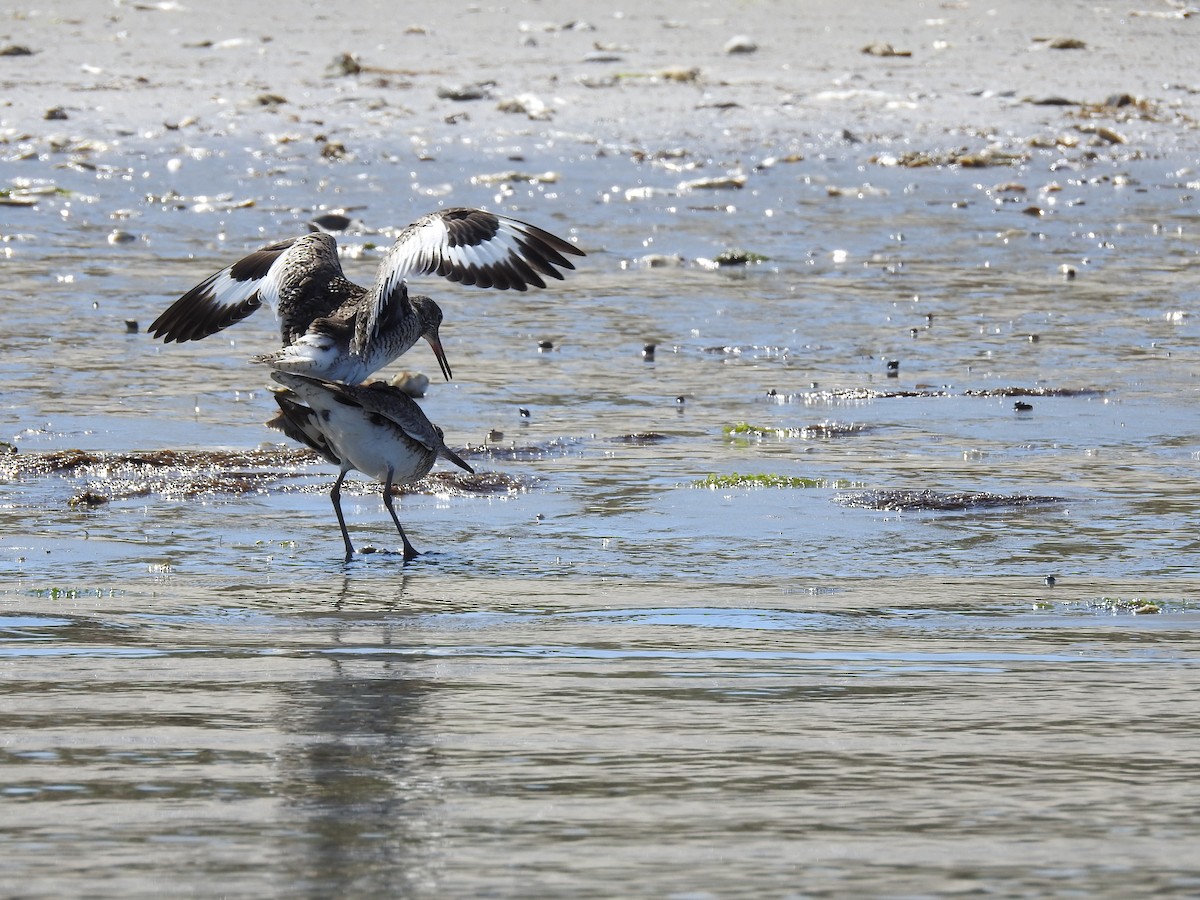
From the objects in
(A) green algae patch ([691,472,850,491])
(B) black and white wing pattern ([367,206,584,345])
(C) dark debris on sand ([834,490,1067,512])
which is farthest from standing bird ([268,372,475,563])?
(C) dark debris on sand ([834,490,1067,512])

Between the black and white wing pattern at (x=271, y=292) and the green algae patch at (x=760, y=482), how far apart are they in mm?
1619

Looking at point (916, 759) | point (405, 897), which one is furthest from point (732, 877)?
point (916, 759)

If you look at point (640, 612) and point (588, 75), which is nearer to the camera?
point (640, 612)

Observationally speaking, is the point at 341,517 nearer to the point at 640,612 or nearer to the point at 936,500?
the point at 640,612

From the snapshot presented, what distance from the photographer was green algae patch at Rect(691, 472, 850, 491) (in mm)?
8203

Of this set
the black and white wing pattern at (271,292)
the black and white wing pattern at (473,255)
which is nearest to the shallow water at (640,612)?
the black and white wing pattern at (271,292)

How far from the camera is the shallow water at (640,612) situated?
3.81m

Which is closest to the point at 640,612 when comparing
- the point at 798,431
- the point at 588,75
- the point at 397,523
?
the point at 397,523

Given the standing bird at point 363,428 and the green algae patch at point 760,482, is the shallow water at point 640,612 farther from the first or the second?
the standing bird at point 363,428

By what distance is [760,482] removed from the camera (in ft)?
27.0

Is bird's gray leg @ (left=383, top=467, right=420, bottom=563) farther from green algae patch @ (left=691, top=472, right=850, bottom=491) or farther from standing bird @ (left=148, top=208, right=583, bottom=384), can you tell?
green algae patch @ (left=691, top=472, right=850, bottom=491)

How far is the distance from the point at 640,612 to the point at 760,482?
226cm

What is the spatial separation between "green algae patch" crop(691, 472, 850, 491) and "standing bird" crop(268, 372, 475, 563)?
103 centimetres

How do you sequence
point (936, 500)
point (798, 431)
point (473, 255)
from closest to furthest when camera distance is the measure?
point (936, 500), point (473, 255), point (798, 431)
